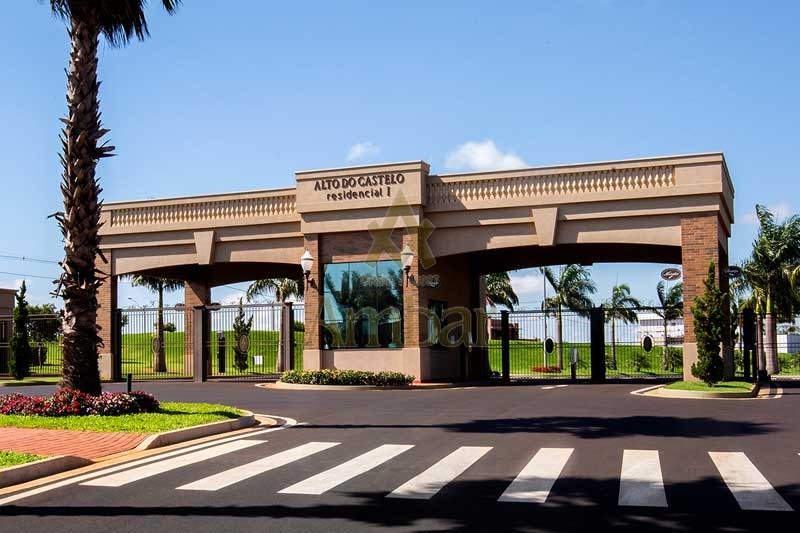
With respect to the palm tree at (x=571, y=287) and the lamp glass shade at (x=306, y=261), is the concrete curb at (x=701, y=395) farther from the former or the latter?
the palm tree at (x=571, y=287)

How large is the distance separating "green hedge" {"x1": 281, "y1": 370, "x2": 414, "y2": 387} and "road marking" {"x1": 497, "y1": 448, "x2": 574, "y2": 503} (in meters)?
15.7

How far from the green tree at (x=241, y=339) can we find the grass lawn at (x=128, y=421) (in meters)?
21.1

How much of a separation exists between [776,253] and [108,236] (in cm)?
3245

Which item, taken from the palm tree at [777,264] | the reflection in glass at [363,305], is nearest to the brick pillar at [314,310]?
the reflection in glass at [363,305]

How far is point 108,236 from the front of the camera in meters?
34.8

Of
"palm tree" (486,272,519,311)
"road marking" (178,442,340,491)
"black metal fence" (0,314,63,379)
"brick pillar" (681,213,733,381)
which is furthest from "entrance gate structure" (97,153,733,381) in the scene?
"palm tree" (486,272,519,311)

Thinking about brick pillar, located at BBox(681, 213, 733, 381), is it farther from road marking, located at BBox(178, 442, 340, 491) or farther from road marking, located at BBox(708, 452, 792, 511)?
road marking, located at BBox(178, 442, 340, 491)

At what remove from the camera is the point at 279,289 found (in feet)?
170

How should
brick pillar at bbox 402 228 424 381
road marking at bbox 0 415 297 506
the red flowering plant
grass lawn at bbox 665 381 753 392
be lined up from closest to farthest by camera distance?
road marking at bbox 0 415 297 506
the red flowering plant
grass lawn at bbox 665 381 753 392
brick pillar at bbox 402 228 424 381

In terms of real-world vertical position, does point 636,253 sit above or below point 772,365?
above

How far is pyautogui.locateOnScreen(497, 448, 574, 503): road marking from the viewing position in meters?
9.14

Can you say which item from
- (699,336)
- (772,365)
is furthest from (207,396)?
(772,365)

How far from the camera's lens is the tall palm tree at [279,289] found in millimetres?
51375

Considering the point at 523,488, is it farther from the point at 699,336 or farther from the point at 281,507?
the point at 699,336
